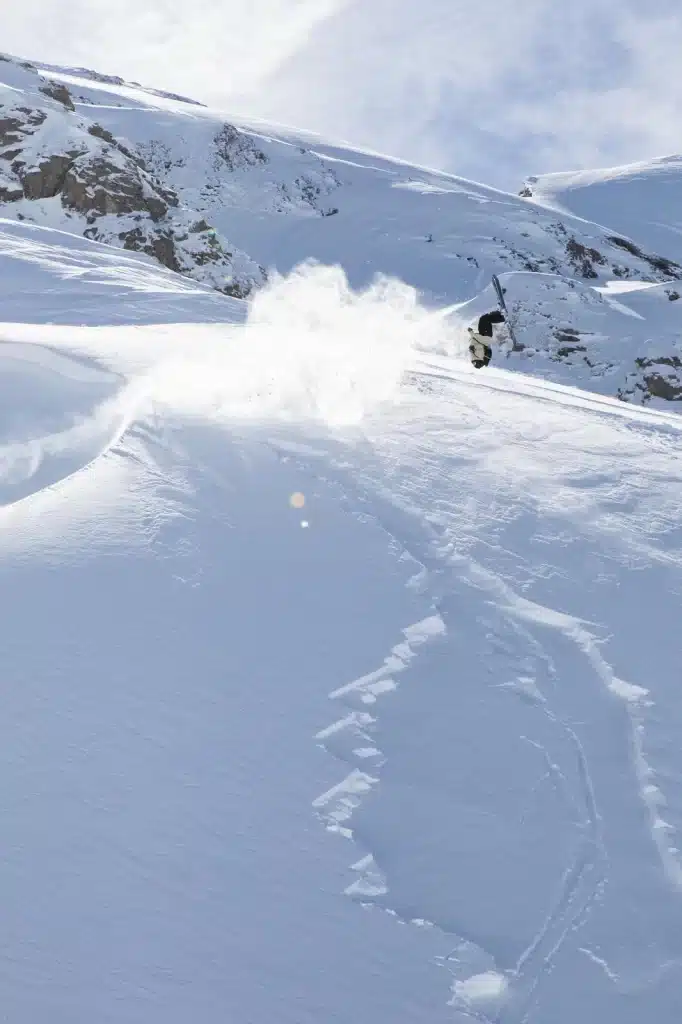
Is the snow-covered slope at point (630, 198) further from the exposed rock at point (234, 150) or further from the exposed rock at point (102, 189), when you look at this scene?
the exposed rock at point (102, 189)

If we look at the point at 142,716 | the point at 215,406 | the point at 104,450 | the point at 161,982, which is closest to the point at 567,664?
the point at 142,716

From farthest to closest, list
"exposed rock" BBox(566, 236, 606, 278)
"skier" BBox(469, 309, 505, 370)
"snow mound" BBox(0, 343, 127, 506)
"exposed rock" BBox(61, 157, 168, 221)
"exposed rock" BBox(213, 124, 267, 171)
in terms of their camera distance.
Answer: "exposed rock" BBox(213, 124, 267, 171) → "exposed rock" BBox(566, 236, 606, 278) → "exposed rock" BBox(61, 157, 168, 221) → "skier" BBox(469, 309, 505, 370) → "snow mound" BBox(0, 343, 127, 506)

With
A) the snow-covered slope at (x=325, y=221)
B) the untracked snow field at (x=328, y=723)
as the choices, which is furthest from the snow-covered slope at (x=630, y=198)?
the untracked snow field at (x=328, y=723)

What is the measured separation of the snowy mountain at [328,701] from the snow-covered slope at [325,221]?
18.4 metres

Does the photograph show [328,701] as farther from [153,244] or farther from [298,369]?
[153,244]

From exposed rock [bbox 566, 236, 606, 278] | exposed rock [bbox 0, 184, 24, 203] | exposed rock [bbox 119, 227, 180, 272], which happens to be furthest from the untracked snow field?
exposed rock [bbox 566, 236, 606, 278]

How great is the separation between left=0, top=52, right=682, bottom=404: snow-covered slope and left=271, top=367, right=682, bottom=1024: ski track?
64.1ft

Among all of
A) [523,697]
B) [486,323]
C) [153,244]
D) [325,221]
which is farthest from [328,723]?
[325,221]

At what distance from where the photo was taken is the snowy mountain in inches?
126

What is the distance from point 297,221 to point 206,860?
6098 cm

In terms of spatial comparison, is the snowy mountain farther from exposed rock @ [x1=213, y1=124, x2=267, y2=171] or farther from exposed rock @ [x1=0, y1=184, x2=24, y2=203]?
exposed rock @ [x1=213, y1=124, x2=267, y2=171]

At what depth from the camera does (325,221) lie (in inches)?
2397

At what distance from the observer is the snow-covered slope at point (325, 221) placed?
94.9ft

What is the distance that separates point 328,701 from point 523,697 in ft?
3.60
